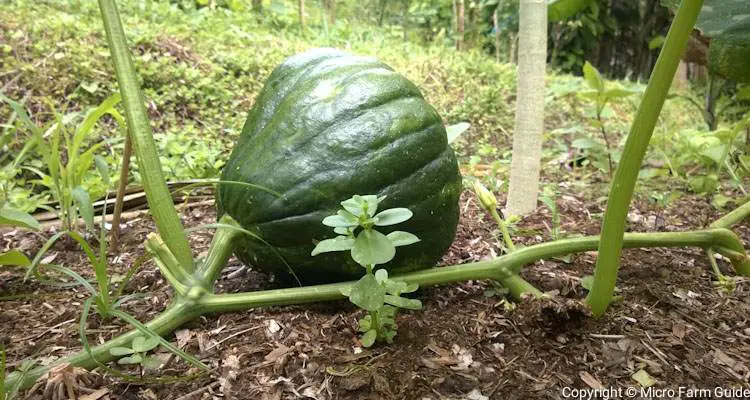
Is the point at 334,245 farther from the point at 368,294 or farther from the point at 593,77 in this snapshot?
the point at 593,77

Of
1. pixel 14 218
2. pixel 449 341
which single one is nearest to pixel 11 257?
pixel 14 218

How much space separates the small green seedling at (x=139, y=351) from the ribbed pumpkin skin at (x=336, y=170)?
14.3 inches

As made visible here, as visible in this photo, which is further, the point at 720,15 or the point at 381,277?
the point at 720,15

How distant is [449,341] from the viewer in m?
1.24

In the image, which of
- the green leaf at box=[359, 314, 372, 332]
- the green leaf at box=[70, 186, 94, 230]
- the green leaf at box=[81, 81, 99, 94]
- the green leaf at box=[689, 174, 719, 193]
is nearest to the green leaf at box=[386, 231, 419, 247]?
the green leaf at box=[359, 314, 372, 332]

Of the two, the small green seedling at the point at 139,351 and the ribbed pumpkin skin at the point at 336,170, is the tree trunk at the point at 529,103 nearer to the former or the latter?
the ribbed pumpkin skin at the point at 336,170

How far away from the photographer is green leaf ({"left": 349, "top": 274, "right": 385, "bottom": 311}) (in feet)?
3.59

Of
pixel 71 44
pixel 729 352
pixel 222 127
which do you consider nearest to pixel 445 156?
pixel 729 352

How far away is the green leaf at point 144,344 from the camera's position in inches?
43.4

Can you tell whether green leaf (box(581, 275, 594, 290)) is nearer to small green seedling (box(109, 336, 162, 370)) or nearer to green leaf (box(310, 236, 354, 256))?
green leaf (box(310, 236, 354, 256))

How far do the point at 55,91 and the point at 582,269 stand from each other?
253cm

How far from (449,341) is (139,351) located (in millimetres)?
639

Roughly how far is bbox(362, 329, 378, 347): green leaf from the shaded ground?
2cm

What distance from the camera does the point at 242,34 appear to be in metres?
4.04
